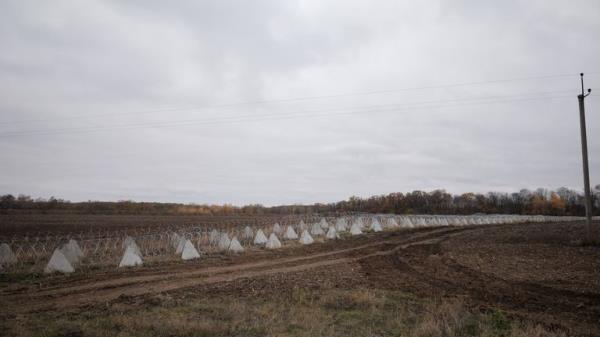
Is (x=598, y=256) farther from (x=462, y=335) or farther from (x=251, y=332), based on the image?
(x=251, y=332)

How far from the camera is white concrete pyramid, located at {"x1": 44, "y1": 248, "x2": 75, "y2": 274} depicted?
1605cm

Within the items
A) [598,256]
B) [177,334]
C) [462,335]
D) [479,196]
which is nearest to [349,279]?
[462,335]

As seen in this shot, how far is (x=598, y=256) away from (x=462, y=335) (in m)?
13.0

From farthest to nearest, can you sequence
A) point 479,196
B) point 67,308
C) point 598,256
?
point 479,196
point 598,256
point 67,308

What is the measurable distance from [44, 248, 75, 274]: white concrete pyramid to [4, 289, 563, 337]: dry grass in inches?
318

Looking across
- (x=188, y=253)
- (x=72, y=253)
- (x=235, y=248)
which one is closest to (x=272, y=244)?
(x=235, y=248)

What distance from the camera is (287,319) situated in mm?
8523

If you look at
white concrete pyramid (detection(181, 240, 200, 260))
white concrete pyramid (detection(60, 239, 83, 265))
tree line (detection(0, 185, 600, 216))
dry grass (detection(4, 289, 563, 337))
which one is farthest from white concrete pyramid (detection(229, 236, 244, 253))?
tree line (detection(0, 185, 600, 216))

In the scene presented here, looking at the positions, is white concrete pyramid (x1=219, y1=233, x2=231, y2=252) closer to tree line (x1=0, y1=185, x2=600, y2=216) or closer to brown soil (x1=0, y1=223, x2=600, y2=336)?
brown soil (x1=0, y1=223, x2=600, y2=336)

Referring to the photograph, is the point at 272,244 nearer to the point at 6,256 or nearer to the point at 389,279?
the point at 389,279

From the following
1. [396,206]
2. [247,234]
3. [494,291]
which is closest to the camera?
[494,291]

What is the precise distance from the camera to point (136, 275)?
1512cm

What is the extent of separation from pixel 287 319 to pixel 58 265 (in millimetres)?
12572

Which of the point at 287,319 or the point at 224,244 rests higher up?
the point at 224,244
